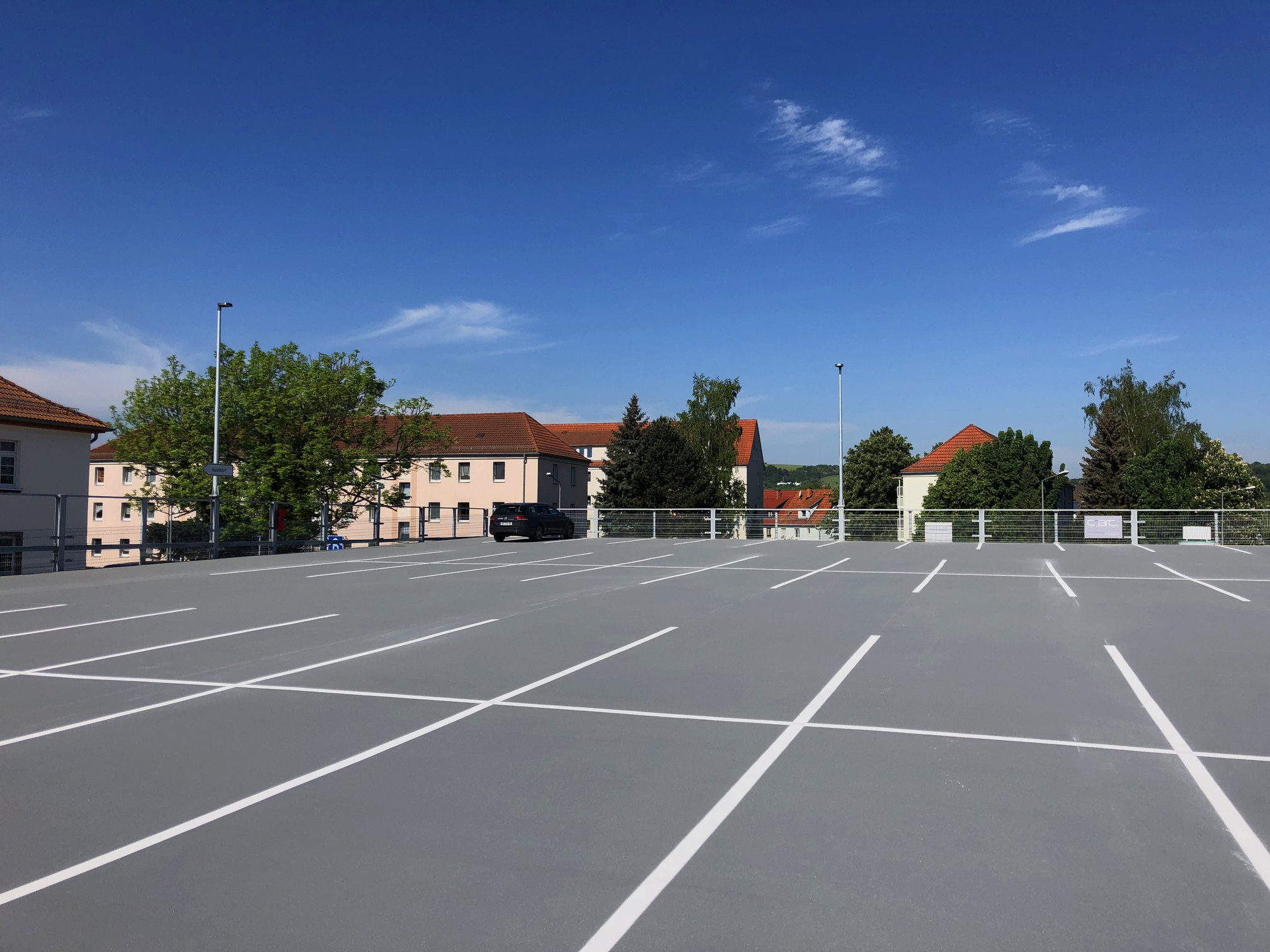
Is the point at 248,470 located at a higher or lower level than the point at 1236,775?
higher

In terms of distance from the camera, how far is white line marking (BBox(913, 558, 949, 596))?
52.1 ft

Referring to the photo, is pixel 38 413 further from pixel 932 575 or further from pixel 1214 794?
pixel 1214 794

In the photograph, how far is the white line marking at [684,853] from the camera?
3170 mm

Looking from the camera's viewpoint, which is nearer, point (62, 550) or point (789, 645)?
point (789, 645)

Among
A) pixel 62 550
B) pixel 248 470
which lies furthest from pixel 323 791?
pixel 248 470

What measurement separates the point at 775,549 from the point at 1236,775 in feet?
77.0

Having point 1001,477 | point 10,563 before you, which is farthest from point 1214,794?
point 1001,477

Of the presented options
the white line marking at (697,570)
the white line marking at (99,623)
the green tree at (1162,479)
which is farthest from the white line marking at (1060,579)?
the green tree at (1162,479)

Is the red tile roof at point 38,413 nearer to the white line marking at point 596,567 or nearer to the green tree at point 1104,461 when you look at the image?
the white line marking at point 596,567

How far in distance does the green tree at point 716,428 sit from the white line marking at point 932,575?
46.9m

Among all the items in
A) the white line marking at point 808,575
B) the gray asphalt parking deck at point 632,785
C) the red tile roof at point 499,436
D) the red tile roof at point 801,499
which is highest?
the red tile roof at point 499,436

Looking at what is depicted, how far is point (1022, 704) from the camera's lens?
6.75m

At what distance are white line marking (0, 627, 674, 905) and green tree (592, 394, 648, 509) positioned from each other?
55.2 meters

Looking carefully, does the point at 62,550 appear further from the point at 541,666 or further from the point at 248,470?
the point at 248,470
